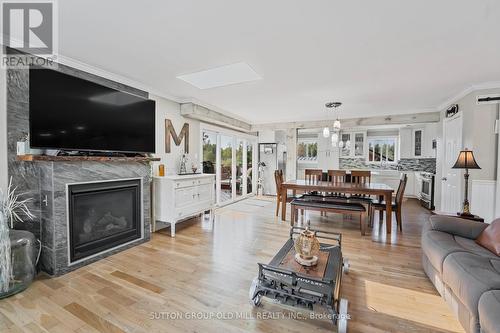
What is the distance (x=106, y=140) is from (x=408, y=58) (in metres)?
3.78

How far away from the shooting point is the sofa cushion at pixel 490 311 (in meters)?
1.17

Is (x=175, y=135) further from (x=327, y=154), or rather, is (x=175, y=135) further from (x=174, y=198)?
(x=327, y=154)

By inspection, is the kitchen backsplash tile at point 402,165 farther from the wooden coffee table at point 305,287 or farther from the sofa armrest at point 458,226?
the wooden coffee table at point 305,287

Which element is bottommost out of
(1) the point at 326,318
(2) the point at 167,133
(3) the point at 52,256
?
(1) the point at 326,318

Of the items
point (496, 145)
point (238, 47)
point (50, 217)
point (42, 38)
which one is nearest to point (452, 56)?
point (496, 145)

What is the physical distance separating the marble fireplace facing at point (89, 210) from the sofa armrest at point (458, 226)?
145 inches

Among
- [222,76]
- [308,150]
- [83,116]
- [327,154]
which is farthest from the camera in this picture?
[308,150]

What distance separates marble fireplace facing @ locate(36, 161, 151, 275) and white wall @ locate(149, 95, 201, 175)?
603 millimetres

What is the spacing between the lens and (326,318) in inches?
69.2

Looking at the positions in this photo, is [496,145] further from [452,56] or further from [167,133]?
[167,133]

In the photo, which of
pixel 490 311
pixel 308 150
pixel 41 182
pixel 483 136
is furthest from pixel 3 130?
pixel 308 150

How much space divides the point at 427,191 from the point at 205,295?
6246mm

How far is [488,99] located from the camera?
3506 mm

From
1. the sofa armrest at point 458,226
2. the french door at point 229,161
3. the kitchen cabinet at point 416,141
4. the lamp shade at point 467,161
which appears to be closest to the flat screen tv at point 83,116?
the french door at point 229,161
